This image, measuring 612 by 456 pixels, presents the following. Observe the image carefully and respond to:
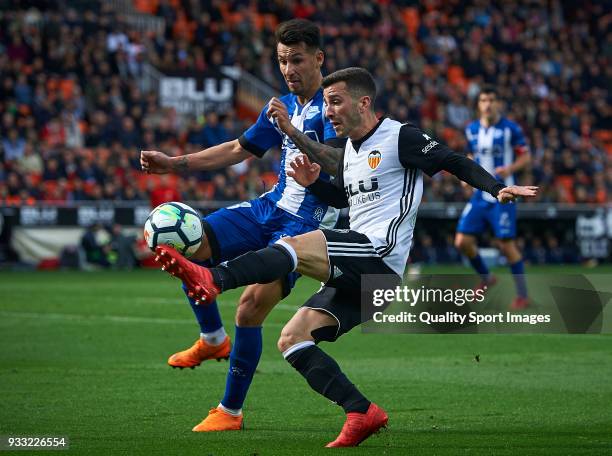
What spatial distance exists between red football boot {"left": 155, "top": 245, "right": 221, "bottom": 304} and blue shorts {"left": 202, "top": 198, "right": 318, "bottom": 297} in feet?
4.97

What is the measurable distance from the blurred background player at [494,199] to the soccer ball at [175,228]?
308 inches

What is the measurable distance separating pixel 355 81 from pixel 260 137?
4.39 feet

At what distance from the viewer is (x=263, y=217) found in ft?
24.2

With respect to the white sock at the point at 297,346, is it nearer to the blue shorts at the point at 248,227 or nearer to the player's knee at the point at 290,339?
the player's knee at the point at 290,339

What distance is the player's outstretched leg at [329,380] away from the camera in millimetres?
6031

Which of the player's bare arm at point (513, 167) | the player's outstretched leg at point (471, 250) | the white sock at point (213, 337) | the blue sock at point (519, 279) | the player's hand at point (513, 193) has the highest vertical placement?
the player's hand at point (513, 193)

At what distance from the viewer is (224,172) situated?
25.1 metres

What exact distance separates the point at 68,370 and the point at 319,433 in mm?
3371

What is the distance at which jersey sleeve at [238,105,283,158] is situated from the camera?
25.3ft

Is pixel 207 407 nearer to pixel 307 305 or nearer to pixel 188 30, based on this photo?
pixel 307 305

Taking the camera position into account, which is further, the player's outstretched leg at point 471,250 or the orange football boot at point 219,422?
the player's outstretched leg at point 471,250

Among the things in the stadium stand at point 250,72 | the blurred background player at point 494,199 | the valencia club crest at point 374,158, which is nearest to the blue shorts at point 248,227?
the valencia club crest at point 374,158

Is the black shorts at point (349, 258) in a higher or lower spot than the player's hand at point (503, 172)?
higher

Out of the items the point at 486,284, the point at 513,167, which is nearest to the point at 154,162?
the point at 513,167
